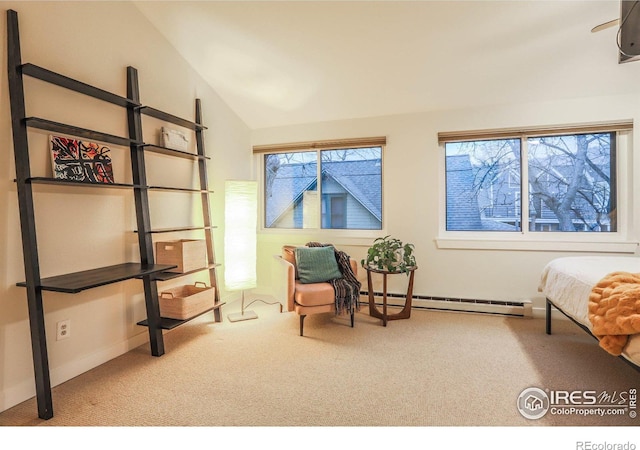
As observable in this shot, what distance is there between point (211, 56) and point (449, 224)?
9.82 feet

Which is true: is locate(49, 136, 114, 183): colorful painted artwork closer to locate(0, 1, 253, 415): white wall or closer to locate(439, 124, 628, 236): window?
locate(0, 1, 253, 415): white wall

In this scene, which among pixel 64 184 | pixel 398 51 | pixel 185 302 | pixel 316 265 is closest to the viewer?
pixel 64 184

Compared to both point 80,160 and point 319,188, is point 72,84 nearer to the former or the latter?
point 80,160

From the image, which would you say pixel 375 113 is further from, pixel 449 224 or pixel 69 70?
pixel 69 70

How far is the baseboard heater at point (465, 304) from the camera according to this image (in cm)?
329

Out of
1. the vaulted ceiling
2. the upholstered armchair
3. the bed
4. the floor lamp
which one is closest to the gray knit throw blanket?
the upholstered armchair

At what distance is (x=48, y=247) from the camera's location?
6.51 ft

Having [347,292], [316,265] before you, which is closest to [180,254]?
[316,265]

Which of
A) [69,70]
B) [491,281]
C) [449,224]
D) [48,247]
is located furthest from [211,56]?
[491,281]

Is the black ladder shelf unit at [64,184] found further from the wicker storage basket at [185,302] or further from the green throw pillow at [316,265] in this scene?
the green throw pillow at [316,265]

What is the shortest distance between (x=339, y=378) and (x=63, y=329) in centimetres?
179

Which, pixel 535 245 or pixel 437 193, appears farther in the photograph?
pixel 437 193

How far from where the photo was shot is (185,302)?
262 cm

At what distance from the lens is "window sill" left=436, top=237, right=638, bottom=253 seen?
10.1 feet
